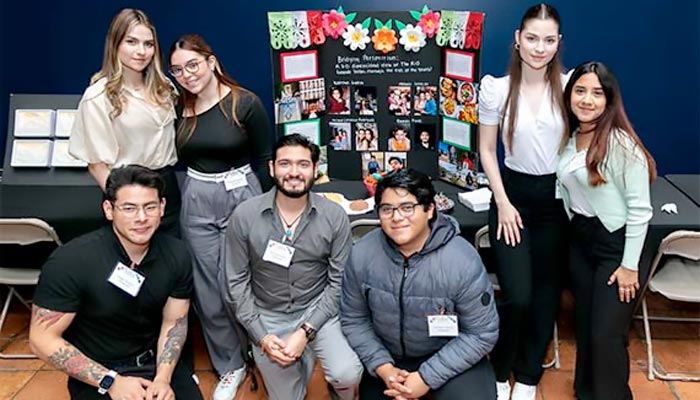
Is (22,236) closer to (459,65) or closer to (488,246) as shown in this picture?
(488,246)

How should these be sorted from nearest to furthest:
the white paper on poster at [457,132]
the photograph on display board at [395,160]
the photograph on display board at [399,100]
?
1. the white paper on poster at [457,132]
2. the photograph on display board at [399,100]
3. the photograph on display board at [395,160]

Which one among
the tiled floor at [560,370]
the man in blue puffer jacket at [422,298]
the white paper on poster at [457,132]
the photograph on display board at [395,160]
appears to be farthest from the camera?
the photograph on display board at [395,160]

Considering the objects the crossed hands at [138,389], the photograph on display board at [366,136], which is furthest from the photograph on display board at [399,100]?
the crossed hands at [138,389]

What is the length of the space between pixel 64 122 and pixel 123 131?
1153 millimetres

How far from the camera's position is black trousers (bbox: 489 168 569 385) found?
271 centimetres

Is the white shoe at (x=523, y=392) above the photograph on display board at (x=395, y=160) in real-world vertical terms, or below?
below

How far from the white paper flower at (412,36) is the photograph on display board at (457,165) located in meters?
0.53

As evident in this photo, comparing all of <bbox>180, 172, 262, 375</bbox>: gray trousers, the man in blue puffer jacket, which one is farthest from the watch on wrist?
<bbox>180, 172, 262, 375</bbox>: gray trousers

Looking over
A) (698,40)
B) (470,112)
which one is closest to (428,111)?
(470,112)

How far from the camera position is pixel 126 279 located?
2375 millimetres

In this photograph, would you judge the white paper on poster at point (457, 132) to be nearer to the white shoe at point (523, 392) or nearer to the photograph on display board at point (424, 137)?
the photograph on display board at point (424, 137)

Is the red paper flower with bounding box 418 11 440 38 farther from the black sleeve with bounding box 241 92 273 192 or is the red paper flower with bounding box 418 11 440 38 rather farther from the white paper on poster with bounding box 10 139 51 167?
the white paper on poster with bounding box 10 139 51 167

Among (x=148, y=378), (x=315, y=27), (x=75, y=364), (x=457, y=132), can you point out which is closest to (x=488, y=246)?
(x=457, y=132)

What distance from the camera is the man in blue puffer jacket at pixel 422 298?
7.84ft
